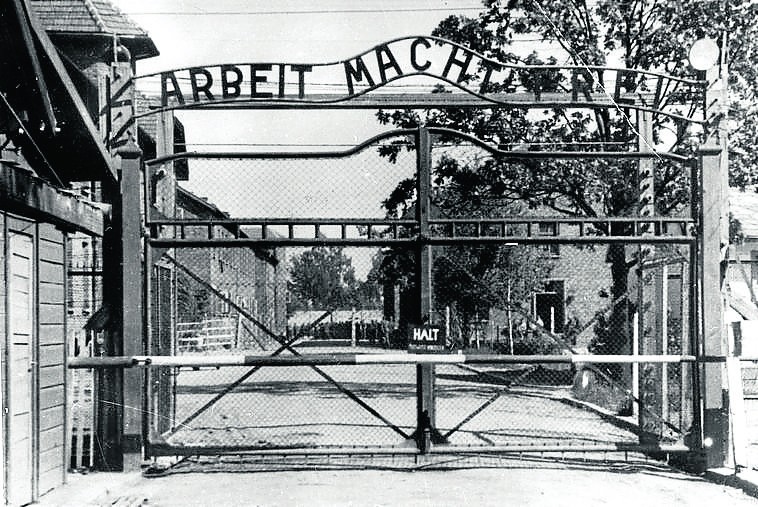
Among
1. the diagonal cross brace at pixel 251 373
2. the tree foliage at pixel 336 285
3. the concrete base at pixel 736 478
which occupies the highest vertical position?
the tree foliage at pixel 336 285

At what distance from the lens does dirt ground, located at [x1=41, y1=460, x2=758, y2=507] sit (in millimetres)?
7695

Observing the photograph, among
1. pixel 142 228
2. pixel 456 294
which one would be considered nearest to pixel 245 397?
pixel 456 294

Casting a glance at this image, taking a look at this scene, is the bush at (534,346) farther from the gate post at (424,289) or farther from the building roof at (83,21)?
the gate post at (424,289)

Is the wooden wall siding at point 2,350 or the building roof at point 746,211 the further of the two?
the building roof at point 746,211

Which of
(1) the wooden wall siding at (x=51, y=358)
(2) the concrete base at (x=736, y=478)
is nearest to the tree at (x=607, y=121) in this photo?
(2) the concrete base at (x=736, y=478)

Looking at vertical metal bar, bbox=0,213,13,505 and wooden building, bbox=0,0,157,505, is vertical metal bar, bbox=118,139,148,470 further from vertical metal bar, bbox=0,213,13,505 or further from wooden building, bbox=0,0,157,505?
vertical metal bar, bbox=0,213,13,505

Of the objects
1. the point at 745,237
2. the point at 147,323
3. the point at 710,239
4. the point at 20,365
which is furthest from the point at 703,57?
the point at 745,237

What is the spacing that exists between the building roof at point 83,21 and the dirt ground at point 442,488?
1335 cm

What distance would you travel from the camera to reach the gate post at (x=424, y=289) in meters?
9.15

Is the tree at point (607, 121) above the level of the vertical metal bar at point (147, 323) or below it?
above

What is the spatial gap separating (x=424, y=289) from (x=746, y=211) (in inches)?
828

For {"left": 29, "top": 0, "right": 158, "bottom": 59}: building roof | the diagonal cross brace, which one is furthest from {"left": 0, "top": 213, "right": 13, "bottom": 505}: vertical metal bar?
{"left": 29, "top": 0, "right": 158, "bottom": 59}: building roof

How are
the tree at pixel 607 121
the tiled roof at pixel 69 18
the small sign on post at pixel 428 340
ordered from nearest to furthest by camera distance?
the small sign on post at pixel 428 340 → the tree at pixel 607 121 → the tiled roof at pixel 69 18

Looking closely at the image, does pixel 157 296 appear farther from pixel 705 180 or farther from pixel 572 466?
pixel 705 180
